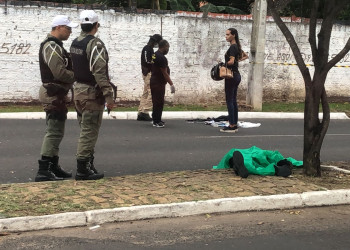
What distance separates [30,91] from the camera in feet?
47.6

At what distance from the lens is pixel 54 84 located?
5.84 metres

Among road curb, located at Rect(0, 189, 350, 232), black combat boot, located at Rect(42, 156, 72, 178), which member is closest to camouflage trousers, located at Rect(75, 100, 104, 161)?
black combat boot, located at Rect(42, 156, 72, 178)

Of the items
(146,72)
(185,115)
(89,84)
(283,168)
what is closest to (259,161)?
(283,168)

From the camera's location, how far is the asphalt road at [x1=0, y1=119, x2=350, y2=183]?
7.11 metres

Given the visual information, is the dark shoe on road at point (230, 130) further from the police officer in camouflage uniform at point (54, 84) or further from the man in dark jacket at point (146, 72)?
the police officer in camouflage uniform at point (54, 84)

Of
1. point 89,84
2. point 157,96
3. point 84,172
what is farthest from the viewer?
point 157,96

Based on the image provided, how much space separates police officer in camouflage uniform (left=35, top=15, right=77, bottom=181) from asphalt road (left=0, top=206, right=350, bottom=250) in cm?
168

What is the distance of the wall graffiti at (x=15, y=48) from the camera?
46.1 ft

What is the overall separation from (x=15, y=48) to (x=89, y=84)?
9.36 m

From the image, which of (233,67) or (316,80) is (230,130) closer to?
(233,67)

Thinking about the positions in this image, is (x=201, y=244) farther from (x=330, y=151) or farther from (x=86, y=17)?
(x=330, y=151)

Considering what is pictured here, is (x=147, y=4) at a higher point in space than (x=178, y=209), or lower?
higher

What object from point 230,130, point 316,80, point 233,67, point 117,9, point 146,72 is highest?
point 117,9

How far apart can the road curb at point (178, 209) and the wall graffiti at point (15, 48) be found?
1065cm
